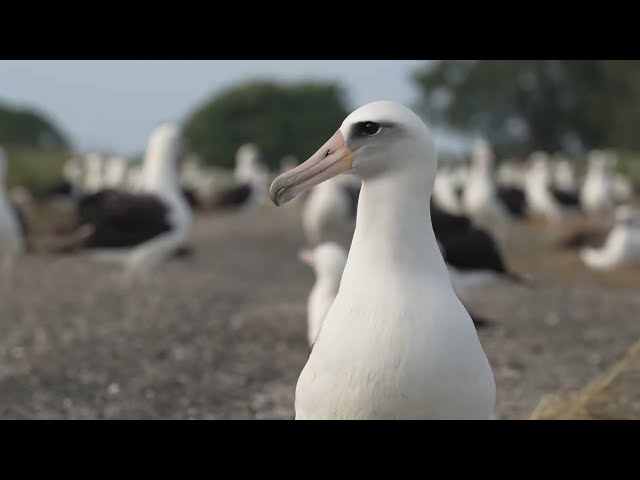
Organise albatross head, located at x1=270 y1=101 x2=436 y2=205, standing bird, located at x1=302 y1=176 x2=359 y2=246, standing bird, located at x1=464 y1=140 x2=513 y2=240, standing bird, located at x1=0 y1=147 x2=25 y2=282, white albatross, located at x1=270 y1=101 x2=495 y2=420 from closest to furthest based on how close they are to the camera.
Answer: white albatross, located at x1=270 y1=101 x2=495 y2=420, albatross head, located at x1=270 y1=101 x2=436 y2=205, standing bird, located at x1=0 y1=147 x2=25 y2=282, standing bird, located at x1=302 y1=176 x2=359 y2=246, standing bird, located at x1=464 y1=140 x2=513 y2=240

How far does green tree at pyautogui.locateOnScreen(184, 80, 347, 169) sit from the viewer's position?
42.9 meters

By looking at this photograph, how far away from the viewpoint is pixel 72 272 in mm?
11727

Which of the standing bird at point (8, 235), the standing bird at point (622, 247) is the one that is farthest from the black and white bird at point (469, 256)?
the standing bird at point (622, 247)

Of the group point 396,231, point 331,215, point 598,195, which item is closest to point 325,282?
point 396,231

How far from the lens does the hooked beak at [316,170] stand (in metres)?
2.65

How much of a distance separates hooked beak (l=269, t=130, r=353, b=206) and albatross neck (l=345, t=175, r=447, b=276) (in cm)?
14

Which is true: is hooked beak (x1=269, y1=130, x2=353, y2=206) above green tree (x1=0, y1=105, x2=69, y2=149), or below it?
above

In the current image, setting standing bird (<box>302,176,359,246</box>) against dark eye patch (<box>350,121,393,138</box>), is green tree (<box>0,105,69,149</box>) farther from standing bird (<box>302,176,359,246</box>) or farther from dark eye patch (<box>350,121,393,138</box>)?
dark eye patch (<box>350,121,393,138</box>)

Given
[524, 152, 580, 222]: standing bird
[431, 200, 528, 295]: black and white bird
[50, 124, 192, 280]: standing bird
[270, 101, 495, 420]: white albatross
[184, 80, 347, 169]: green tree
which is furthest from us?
[184, 80, 347, 169]: green tree

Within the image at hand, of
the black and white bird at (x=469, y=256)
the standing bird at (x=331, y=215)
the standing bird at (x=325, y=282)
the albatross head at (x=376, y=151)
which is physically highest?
the albatross head at (x=376, y=151)

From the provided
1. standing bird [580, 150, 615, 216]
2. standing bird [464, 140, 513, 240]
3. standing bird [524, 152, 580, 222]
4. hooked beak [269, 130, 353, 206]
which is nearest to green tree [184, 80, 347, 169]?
standing bird [524, 152, 580, 222]

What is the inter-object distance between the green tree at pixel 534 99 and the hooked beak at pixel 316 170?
3668 cm

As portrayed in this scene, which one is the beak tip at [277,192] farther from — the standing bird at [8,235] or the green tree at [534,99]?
the green tree at [534,99]
